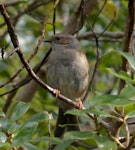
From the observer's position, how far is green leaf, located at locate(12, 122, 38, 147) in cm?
235

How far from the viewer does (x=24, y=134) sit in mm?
2428

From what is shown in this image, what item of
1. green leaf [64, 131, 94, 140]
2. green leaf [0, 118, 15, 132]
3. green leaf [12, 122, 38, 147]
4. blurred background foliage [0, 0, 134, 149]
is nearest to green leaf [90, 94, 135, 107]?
green leaf [64, 131, 94, 140]

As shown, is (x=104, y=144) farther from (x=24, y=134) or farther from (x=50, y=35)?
(x=50, y=35)

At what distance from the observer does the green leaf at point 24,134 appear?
92.6 inches

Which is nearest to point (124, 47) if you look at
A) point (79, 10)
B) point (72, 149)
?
point (72, 149)

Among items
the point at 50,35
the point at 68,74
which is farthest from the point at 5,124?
the point at 50,35

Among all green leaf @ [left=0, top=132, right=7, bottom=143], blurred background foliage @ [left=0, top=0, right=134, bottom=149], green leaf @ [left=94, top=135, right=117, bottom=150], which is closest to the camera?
green leaf @ [left=94, top=135, right=117, bottom=150]

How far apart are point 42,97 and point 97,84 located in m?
0.79

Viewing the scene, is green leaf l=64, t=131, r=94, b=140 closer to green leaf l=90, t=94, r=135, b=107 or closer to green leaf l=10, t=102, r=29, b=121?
green leaf l=90, t=94, r=135, b=107

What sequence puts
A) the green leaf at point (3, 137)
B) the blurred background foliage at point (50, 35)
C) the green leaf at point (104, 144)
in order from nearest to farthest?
the green leaf at point (104, 144)
the green leaf at point (3, 137)
the blurred background foliage at point (50, 35)

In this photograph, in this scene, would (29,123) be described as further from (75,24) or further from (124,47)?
(75,24)

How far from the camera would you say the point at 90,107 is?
7.94 ft

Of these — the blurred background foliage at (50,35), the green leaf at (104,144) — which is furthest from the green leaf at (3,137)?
the blurred background foliage at (50,35)

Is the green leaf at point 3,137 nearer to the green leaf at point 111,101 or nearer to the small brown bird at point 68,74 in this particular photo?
the green leaf at point 111,101
